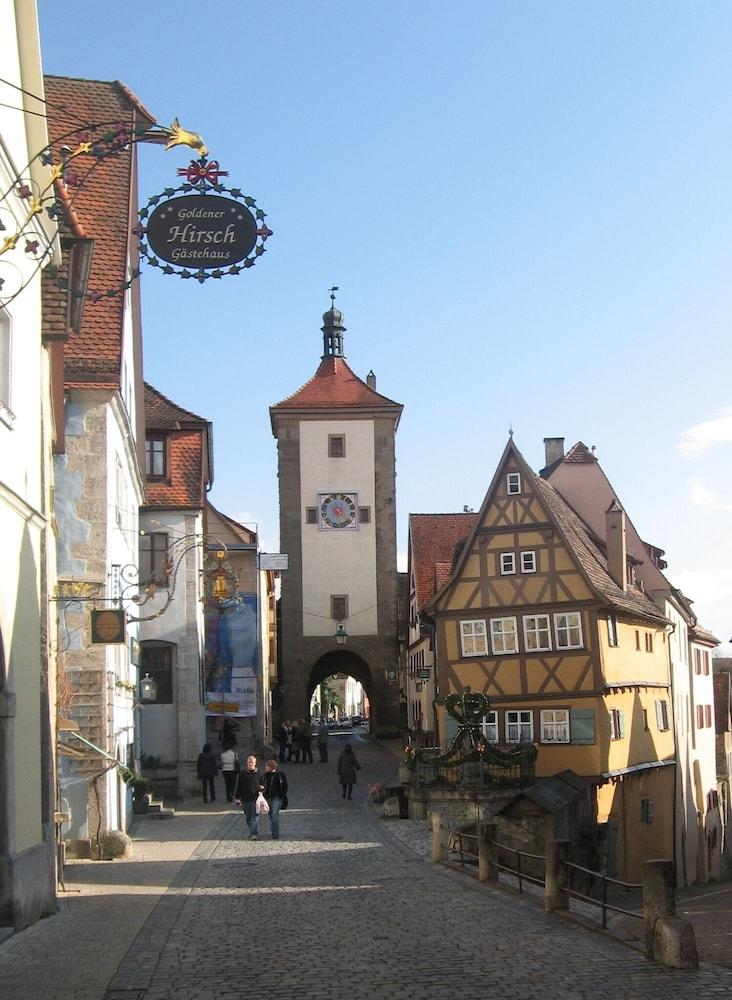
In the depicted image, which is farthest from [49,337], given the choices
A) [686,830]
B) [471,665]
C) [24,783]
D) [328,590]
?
[328,590]

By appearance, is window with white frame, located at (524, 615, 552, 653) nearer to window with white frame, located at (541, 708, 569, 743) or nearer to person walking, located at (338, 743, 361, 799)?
window with white frame, located at (541, 708, 569, 743)

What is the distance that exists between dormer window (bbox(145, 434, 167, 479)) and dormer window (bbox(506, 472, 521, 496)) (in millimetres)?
8910

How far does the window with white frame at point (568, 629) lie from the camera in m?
34.2

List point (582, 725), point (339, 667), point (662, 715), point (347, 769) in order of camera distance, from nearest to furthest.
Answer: point (347, 769) → point (582, 725) → point (662, 715) → point (339, 667)

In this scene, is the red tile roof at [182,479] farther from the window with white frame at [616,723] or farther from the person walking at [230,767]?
the window with white frame at [616,723]

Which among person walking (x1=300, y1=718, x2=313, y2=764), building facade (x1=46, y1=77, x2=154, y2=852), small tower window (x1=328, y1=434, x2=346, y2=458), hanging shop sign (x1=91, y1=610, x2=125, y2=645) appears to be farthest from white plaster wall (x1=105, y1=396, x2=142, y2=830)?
small tower window (x1=328, y1=434, x2=346, y2=458)

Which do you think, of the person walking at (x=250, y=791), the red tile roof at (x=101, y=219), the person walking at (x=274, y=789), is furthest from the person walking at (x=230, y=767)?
the red tile roof at (x=101, y=219)

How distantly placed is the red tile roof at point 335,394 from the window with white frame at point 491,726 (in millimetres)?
28201

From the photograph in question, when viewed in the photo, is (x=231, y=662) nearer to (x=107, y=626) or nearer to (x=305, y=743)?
(x=305, y=743)

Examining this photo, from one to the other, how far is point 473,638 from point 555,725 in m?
3.22

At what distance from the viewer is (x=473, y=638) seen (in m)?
35.7

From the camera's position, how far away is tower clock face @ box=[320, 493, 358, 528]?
6053 cm

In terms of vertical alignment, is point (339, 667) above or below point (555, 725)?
above

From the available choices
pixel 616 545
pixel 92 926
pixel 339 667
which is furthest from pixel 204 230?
pixel 339 667
